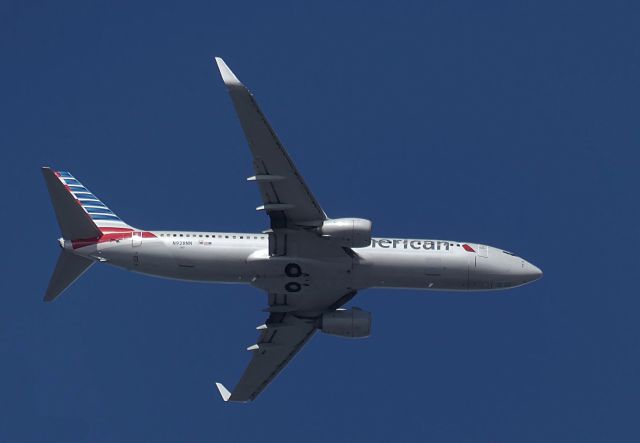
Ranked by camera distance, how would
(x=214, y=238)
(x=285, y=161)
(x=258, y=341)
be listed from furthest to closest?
(x=258, y=341)
(x=214, y=238)
(x=285, y=161)

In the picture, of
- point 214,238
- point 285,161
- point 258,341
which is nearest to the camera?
point 285,161

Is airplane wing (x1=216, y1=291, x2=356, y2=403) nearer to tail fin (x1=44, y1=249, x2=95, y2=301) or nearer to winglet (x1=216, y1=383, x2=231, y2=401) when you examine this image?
winglet (x1=216, y1=383, x2=231, y2=401)

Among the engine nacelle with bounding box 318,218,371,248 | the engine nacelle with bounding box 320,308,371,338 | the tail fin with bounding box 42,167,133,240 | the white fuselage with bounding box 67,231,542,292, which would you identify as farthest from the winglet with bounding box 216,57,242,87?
the engine nacelle with bounding box 320,308,371,338

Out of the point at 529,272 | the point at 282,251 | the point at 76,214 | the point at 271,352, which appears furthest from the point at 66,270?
the point at 529,272

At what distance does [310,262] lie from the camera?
7175cm

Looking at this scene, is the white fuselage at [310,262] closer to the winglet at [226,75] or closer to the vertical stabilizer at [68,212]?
the vertical stabilizer at [68,212]

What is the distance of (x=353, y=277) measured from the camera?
237ft

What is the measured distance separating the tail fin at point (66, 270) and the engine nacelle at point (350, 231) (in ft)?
45.1

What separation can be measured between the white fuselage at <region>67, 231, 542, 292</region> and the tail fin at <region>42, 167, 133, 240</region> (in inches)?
31.3

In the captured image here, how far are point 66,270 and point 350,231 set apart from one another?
1639 centimetres

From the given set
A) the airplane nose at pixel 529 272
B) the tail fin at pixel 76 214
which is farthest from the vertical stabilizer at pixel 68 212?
the airplane nose at pixel 529 272

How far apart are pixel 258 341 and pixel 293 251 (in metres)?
9.74

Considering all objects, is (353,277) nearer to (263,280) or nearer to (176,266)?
(263,280)

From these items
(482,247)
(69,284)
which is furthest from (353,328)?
(69,284)
